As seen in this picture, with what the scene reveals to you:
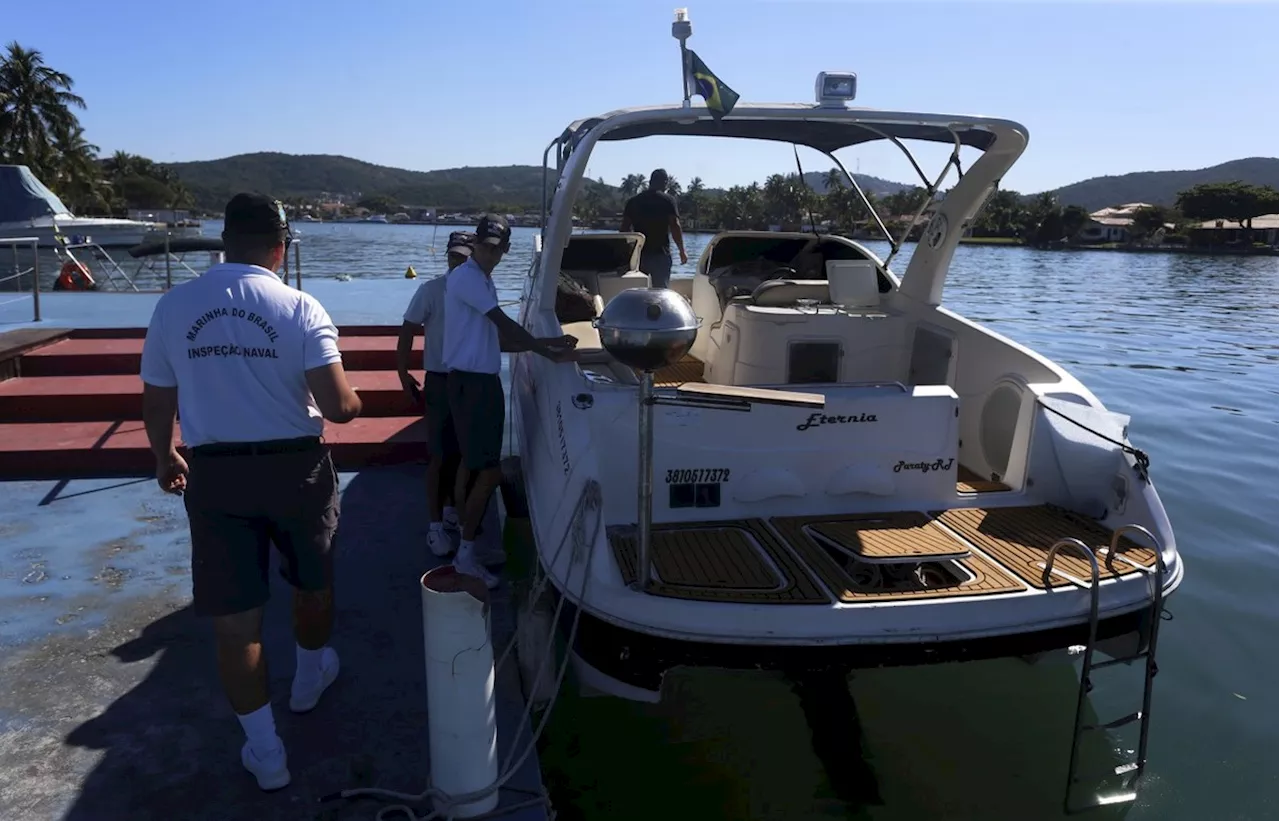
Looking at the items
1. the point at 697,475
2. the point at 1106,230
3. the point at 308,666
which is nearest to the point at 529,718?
the point at 308,666

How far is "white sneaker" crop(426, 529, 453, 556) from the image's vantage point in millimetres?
4391

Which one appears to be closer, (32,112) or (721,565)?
(721,565)

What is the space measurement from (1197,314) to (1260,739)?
22.8 meters

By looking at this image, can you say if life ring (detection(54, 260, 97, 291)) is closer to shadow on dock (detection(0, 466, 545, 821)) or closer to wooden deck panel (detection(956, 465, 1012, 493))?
shadow on dock (detection(0, 466, 545, 821))

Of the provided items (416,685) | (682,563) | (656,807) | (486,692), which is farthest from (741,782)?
(486,692)

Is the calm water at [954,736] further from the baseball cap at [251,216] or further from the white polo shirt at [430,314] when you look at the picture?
the baseball cap at [251,216]

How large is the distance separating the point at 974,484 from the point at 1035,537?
794mm

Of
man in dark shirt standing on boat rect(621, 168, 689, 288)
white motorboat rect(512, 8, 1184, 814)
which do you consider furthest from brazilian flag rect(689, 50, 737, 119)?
man in dark shirt standing on boat rect(621, 168, 689, 288)

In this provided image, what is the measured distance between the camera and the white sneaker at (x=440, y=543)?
4391 mm

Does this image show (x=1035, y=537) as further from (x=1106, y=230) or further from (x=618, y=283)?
(x=1106, y=230)

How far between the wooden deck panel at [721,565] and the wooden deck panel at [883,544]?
0.26ft

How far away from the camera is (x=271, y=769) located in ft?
8.55

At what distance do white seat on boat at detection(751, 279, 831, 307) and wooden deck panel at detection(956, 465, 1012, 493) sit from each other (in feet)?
4.82

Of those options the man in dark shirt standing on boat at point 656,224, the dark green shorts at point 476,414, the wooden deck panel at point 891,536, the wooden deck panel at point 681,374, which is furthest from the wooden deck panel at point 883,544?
the man in dark shirt standing on boat at point 656,224
